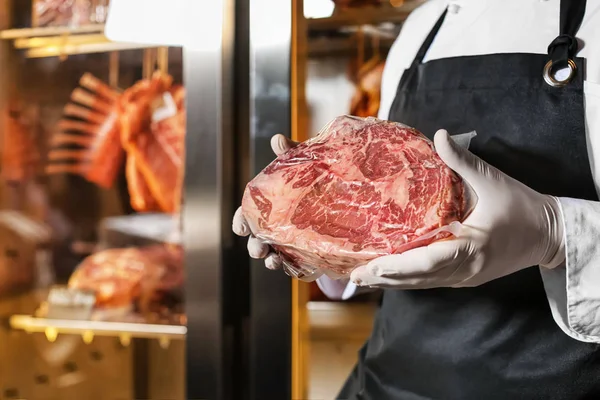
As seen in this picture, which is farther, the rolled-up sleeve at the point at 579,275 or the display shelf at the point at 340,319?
the display shelf at the point at 340,319

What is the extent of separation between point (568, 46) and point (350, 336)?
84cm

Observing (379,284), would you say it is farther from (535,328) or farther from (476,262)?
(535,328)

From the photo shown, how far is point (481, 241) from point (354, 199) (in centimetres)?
16

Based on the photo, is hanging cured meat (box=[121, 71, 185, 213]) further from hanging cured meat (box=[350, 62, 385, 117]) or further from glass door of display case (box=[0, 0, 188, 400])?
hanging cured meat (box=[350, 62, 385, 117])

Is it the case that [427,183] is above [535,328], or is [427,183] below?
above

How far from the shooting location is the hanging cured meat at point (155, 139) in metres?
1.72

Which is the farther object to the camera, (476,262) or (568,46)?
(568,46)

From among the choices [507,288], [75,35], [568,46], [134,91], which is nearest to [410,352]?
[507,288]

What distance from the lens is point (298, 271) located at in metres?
0.86

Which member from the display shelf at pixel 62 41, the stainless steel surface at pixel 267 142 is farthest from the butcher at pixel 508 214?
the display shelf at pixel 62 41

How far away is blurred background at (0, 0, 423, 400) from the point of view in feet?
4.50

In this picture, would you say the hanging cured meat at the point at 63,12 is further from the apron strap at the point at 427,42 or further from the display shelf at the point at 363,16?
the apron strap at the point at 427,42

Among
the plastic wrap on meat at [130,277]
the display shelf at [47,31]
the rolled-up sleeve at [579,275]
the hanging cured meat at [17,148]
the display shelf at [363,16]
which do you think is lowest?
the plastic wrap on meat at [130,277]

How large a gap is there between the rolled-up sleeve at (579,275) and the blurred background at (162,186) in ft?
1.97
